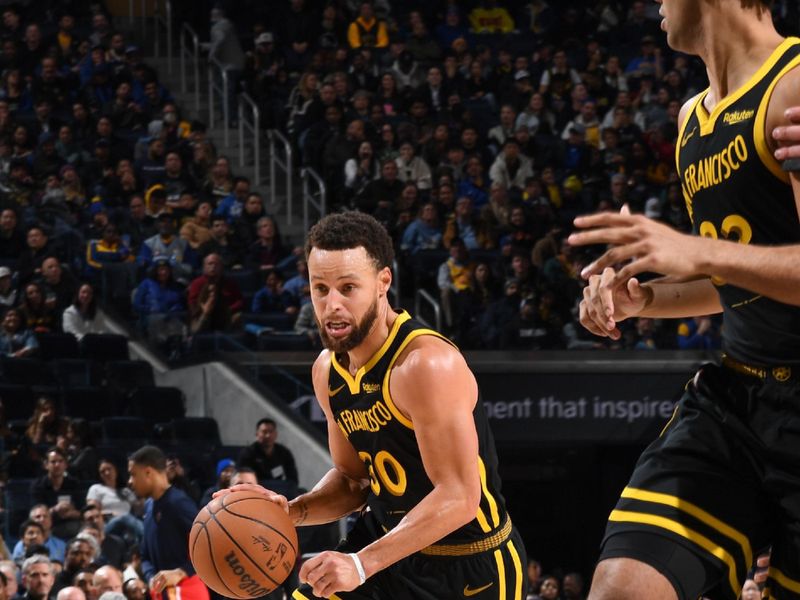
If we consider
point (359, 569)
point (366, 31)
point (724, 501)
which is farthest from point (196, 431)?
point (724, 501)

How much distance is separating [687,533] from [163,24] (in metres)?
16.9

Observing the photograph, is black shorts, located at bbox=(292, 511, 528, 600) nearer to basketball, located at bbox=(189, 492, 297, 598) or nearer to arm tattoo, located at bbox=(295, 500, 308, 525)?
basketball, located at bbox=(189, 492, 297, 598)

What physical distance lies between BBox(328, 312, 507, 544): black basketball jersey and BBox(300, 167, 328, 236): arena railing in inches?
414

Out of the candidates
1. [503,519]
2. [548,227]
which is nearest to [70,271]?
[548,227]

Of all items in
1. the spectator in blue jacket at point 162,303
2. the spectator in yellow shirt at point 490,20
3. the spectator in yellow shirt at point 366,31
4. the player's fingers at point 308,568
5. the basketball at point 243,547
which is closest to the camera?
the player's fingers at point 308,568

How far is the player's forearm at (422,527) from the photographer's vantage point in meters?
4.22

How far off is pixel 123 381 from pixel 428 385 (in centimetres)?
883

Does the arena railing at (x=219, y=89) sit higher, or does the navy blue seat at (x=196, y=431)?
the arena railing at (x=219, y=89)

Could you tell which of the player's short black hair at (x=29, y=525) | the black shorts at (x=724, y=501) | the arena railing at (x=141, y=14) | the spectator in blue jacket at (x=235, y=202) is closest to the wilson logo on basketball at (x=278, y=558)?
the black shorts at (x=724, y=501)

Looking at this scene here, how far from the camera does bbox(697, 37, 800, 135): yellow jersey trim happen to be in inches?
126

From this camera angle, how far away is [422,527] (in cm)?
427

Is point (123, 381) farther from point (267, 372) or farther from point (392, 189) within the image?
point (392, 189)

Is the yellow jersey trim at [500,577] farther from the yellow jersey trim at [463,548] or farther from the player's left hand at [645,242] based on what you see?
the player's left hand at [645,242]

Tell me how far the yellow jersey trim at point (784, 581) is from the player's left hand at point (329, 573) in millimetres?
1336
